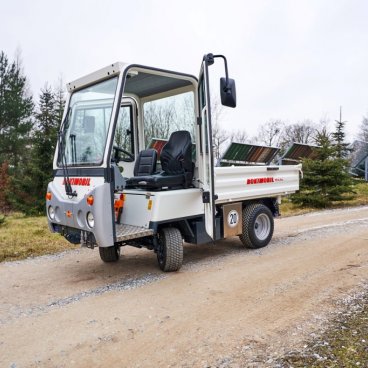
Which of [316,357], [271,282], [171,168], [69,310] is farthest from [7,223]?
[316,357]

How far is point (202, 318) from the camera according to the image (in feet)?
12.7

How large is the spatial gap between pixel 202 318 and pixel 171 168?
252cm

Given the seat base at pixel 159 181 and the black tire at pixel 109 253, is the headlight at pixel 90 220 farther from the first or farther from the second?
the black tire at pixel 109 253

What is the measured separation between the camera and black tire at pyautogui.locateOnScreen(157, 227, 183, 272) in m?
5.32

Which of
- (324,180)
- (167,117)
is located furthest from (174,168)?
(324,180)

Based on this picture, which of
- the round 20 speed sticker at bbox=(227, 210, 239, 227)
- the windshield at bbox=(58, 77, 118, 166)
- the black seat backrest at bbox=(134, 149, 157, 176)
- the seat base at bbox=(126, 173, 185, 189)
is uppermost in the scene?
the windshield at bbox=(58, 77, 118, 166)

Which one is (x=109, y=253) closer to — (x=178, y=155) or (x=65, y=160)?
(x=65, y=160)

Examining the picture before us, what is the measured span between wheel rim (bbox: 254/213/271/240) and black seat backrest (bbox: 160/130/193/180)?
1.73 meters

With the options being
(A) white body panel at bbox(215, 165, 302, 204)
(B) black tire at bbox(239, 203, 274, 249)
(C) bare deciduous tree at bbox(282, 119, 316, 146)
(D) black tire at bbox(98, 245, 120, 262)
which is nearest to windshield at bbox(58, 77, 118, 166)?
(D) black tire at bbox(98, 245, 120, 262)

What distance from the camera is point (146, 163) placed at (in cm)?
624

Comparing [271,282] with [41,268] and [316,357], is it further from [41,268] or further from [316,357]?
[41,268]

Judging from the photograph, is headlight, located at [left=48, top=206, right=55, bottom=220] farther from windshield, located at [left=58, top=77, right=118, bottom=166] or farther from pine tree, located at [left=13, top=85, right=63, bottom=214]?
pine tree, located at [left=13, top=85, right=63, bottom=214]

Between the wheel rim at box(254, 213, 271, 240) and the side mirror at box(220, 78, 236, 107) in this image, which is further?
the wheel rim at box(254, 213, 271, 240)

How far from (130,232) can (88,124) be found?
5.04 feet
